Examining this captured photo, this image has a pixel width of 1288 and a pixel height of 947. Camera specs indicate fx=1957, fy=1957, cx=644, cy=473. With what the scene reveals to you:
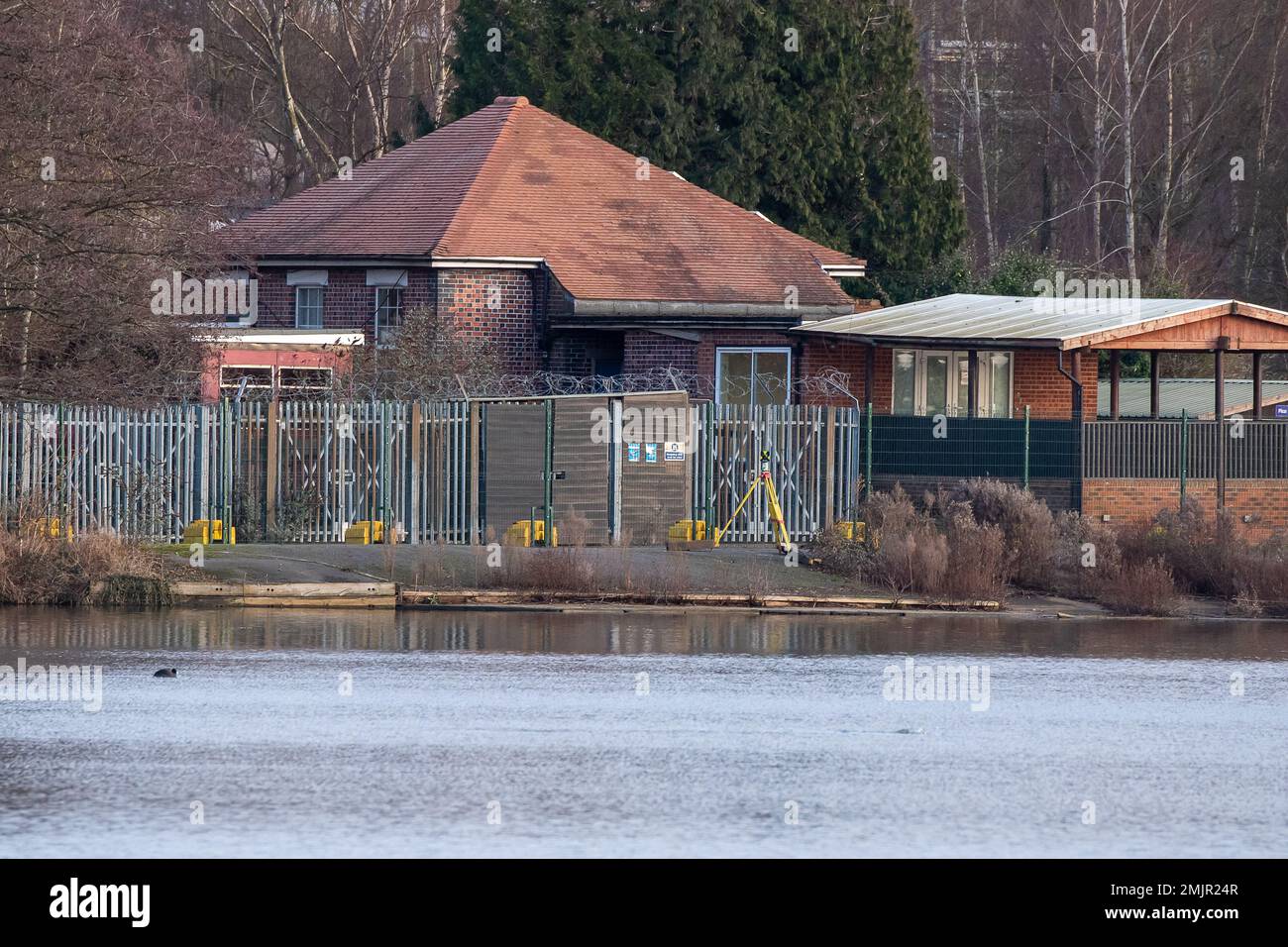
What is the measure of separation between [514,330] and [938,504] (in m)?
12.2

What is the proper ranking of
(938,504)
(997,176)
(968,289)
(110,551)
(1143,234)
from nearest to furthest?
(110,551) → (938,504) → (968,289) → (1143,234) → (997,176)

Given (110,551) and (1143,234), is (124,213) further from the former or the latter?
(1143,234)

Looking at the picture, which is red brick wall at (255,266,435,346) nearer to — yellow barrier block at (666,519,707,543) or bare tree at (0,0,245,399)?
bare tree at (0,0,245,399)

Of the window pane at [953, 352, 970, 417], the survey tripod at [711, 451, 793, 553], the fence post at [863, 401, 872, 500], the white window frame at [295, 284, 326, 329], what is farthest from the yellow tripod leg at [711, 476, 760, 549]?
the white window frame at [295, 284, 326, 329]

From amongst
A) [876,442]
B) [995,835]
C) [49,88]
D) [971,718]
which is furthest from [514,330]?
[995,835]

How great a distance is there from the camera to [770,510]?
85.7 ft

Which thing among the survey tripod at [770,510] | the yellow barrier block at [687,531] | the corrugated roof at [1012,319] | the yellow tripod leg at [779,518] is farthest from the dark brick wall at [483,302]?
the yellow tripod leg at [779,518]

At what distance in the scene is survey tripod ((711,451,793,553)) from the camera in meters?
24.8

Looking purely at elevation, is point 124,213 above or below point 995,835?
above

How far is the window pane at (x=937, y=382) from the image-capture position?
35.0 meters

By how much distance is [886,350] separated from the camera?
34.8 meters

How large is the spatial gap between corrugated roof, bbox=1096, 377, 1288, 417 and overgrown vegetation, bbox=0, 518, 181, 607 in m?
20.4

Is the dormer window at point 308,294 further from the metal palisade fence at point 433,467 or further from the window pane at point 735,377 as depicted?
the metal palisade fence at point 433,467

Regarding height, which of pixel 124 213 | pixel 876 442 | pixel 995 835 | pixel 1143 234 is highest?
pixel 1143 234
